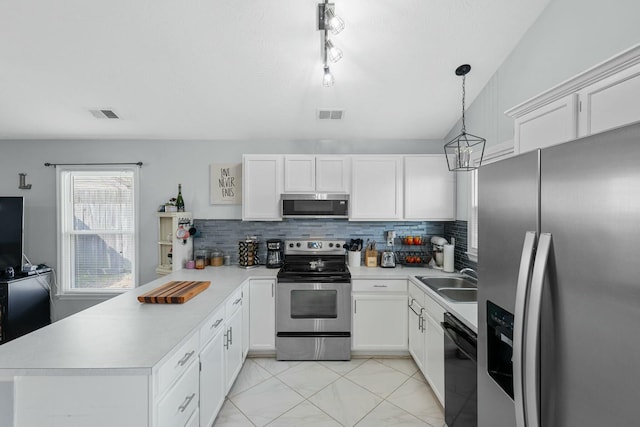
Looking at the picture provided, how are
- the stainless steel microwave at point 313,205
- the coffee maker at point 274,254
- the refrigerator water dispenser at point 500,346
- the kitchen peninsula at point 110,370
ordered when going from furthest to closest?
the coffee maker at point 274,254 < the stainless steel microwave at point 313,205 < the kitchen peninsula at point 110,370 < the refrigerator water dispenser at point 500,346

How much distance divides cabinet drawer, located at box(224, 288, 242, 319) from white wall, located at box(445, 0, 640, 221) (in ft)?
8.51

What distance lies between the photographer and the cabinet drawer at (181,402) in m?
1.41

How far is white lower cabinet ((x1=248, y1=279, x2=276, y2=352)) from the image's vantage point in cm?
314

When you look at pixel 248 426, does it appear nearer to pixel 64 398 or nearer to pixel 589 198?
pixel 64 398

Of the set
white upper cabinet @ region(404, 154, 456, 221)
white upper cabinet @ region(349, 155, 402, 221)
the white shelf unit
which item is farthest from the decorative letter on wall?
white upper cabinet @ region(404, 154, 456, 221)

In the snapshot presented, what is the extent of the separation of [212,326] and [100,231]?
2599 mm

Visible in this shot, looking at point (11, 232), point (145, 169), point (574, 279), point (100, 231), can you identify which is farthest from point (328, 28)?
point (11, 232)

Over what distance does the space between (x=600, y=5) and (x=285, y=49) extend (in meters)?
1.93

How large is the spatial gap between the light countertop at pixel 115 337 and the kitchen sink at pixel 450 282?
440 millimetres

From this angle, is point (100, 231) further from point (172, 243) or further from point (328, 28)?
point (328, 28)

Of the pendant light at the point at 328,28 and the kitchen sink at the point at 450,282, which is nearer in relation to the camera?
the pendant light at the point at 328,28

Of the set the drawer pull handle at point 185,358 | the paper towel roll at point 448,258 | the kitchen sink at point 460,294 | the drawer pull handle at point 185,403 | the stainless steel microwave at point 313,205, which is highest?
the stainless steel microwave at point 313,205

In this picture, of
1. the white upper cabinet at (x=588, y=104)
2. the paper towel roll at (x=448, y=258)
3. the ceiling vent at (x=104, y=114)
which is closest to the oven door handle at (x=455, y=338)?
the white upper cabinet at (x=588, y=104)

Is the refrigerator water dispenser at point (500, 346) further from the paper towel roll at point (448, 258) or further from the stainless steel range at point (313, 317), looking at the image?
the paper towel roll at point (448, 258)
